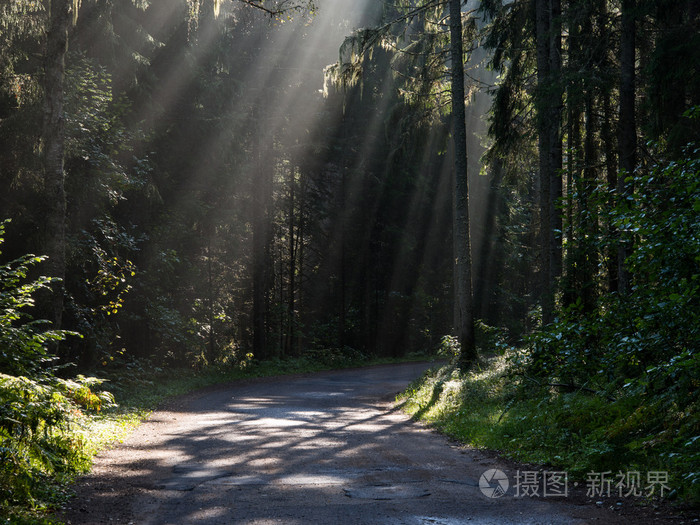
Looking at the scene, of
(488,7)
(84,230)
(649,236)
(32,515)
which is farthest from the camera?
(488,7)

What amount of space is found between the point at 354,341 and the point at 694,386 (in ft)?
101

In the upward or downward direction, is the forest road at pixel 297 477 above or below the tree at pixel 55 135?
below

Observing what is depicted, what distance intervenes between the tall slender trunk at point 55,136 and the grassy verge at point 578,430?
8245 millimetres

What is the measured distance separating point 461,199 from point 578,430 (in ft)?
31.7

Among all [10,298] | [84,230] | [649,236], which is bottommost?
[10,298]

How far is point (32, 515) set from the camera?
5383 millimetres

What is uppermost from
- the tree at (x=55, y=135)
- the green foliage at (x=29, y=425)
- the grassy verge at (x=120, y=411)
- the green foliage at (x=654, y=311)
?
the tree at (x=55, y=135)

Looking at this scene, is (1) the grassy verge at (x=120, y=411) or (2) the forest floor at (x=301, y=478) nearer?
(2) the forest floor at (x=301, y=478)

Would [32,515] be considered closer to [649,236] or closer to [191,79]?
[649,236]

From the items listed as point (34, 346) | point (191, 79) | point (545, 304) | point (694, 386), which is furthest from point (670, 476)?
point (191, 79)

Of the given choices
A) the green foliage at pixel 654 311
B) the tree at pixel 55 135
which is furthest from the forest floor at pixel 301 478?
the tree at pixel 55 135

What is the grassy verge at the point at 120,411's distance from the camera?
581 cm

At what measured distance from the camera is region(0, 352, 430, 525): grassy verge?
581 centimetres

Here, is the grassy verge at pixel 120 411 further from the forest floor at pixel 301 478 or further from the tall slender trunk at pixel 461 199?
the tall slender trunk at pixel 461 199
